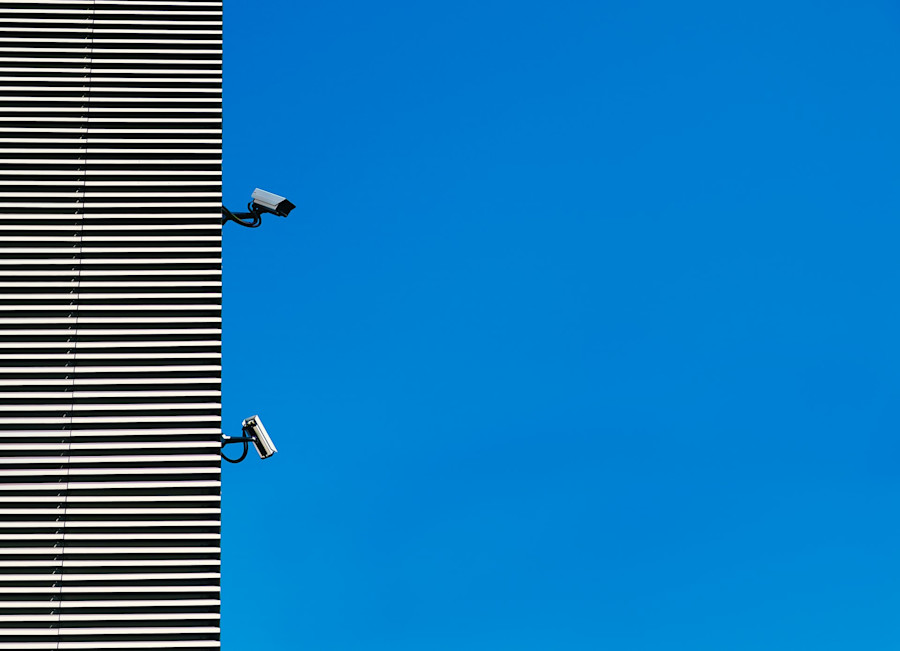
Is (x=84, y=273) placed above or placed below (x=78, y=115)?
below

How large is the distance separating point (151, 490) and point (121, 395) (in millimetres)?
592

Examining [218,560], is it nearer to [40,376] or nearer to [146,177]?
[40,376]

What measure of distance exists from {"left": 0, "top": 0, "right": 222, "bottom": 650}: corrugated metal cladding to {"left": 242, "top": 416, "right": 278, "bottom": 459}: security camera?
22 centimetres

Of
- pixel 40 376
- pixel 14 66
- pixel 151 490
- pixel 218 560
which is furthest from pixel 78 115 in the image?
pixel 218 560

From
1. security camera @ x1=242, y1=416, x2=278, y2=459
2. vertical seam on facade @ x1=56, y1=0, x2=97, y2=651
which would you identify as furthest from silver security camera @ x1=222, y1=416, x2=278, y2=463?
vertical seam on facade @ x1=56, y1=0, x2=97, y2=651

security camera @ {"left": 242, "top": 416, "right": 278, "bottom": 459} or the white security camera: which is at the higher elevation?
the white security camera

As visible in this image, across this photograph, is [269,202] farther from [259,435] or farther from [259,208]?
[259,435]

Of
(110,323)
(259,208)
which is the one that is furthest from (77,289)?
(259,208)

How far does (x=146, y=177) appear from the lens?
21.3 ft

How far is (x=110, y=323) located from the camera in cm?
618

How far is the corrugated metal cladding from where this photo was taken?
570 centimetres

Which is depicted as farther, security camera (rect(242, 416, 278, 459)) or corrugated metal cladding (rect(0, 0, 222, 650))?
security camera (rect(242, 416, 278, 459))

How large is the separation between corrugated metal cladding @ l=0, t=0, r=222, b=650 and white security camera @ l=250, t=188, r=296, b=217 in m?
0.28

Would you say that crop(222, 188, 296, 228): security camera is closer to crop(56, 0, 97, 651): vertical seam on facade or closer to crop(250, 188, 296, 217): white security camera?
crop(250, 188, 296, 217): white security camera
